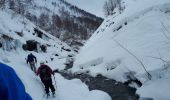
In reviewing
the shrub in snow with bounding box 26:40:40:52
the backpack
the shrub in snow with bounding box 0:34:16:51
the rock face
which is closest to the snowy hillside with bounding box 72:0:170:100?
the rock face

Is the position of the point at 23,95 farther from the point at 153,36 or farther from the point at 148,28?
the point at 148,28

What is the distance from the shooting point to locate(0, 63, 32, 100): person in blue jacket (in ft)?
5.47

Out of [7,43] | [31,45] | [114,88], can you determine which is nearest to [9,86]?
[114,88]

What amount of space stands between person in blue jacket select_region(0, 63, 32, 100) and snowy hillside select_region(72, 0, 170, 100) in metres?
8.09

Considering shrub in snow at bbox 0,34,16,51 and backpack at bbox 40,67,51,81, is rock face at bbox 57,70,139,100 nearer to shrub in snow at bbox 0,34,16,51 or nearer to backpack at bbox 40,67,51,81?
backpack at bbox 40,67,51,81

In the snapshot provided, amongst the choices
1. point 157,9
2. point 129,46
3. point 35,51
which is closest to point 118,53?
point 129,46

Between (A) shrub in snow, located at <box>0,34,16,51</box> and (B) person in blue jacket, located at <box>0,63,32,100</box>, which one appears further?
(A) shrub in snow, located at <box>0,34,16,51</box>

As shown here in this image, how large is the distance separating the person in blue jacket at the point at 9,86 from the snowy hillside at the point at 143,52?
8085 mm

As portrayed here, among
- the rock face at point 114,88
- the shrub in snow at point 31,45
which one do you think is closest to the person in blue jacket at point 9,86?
the rock face at point 114,88

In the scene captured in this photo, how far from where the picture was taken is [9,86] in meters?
1.71

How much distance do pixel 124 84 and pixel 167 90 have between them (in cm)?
545

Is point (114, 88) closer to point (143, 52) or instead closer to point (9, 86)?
point (143, 52)

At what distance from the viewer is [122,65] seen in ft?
53.9

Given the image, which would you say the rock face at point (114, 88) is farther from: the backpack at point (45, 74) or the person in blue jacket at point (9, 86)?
the person in blue jacket at point (9, 86)
